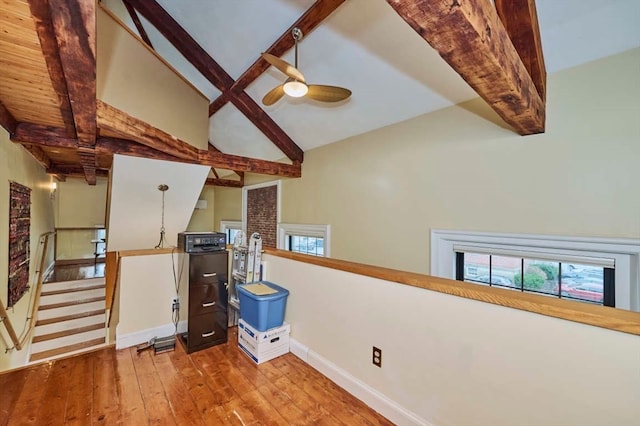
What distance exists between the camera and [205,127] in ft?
13.9

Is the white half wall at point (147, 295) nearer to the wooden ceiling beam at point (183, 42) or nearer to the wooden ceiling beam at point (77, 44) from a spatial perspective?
the wooden ceiling beam at point (77, 44)

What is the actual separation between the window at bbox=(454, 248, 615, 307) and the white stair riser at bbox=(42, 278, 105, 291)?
616cm

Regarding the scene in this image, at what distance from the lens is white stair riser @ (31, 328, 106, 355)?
3.87 meters

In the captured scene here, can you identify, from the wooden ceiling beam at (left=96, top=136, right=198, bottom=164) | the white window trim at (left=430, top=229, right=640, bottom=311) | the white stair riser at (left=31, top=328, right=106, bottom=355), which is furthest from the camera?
the white stair riser at (left=31, top=328, right=106, bottom=355)

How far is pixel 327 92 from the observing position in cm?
248

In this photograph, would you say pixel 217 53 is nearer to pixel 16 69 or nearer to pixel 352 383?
pixel 16 69

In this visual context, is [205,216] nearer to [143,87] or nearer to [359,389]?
[143,87]

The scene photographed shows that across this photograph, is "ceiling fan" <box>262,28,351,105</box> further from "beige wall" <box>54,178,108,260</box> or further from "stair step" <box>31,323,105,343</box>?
"beige wall" <box>54,178,108,260</box>

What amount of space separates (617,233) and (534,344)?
132cm

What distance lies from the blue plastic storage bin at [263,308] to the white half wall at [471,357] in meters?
0.47

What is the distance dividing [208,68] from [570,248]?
477 centimetres

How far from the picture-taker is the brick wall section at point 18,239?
9.52ft

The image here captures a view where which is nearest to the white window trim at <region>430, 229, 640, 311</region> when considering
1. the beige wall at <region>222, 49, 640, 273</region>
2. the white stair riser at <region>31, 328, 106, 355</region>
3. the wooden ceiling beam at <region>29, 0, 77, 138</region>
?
the beige wall at <region>222, 49, 640, 273</region>

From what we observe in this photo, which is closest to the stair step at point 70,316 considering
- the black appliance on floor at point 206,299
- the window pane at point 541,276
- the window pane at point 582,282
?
the black appliance on floor at point 206,299
